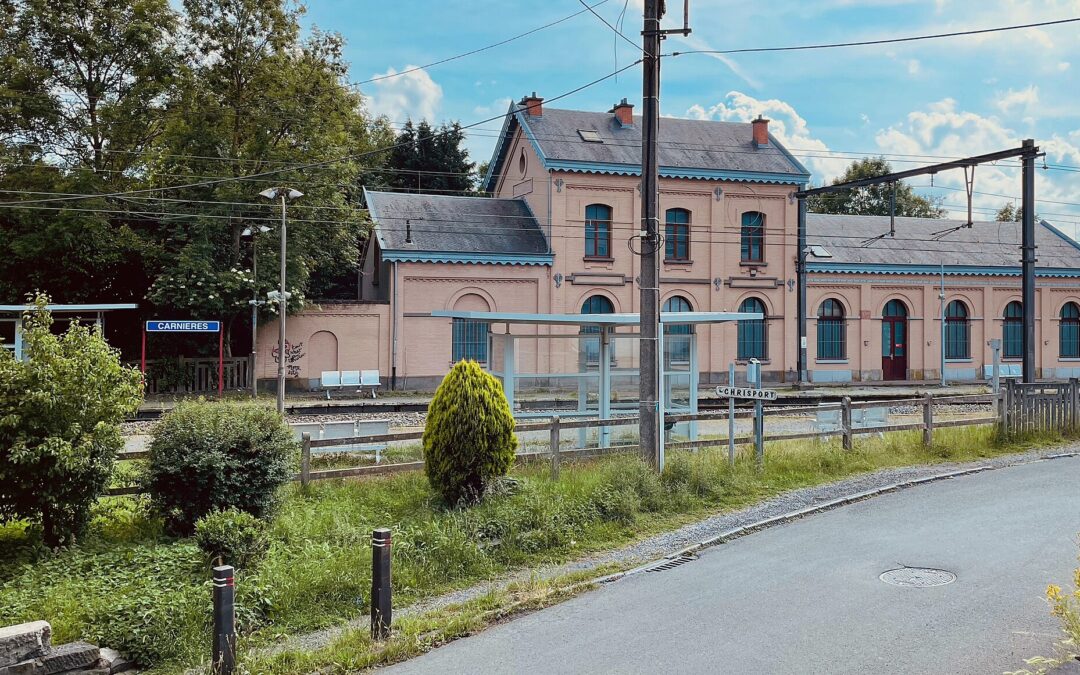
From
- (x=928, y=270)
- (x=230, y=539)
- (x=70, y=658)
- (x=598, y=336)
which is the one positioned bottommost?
(x=70, y=658)

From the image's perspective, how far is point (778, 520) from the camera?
10.9m

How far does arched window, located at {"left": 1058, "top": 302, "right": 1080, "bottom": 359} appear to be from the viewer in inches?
1686

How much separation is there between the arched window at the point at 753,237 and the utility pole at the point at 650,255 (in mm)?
25813

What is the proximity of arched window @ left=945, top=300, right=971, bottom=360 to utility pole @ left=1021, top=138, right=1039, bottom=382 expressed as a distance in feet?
64.2

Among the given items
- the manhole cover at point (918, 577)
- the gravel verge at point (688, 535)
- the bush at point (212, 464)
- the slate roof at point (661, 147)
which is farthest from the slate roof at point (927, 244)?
the bush at point (212, 464)

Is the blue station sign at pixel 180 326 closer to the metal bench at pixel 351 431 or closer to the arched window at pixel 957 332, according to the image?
the metal bench at pixel 351 431

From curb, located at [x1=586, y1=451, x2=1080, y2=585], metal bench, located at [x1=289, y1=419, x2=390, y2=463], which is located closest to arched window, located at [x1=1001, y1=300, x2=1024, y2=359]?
curb, located at [x1=586, y1=451, x2=1080, y2=585]

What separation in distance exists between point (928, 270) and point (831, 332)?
17.7ft

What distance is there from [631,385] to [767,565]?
7663mm

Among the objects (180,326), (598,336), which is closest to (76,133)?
(180,326)

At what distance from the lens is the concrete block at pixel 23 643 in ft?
19.0

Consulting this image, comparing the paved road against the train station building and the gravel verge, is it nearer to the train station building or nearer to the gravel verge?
the gravel verge

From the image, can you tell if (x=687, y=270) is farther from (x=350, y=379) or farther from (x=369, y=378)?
(x=350, y=379)

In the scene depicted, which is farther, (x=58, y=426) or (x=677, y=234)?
A: (x=677, y=234)
